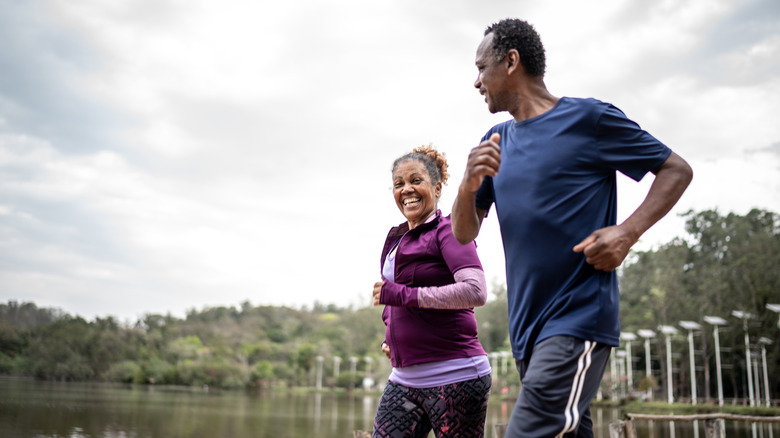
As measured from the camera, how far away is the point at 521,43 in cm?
191

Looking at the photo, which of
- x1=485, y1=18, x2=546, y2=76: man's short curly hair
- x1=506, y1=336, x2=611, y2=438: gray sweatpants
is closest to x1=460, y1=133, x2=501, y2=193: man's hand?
x1=485, y1=18, x2=546, y2=76: man's short curly hair

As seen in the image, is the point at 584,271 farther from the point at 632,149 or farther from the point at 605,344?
the point at 632,149

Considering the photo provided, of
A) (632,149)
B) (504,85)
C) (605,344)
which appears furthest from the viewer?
(504,85)

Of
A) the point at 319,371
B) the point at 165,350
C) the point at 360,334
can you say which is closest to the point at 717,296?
the point at 319,371

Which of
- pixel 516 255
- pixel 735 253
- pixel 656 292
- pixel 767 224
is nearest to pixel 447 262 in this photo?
pixel 516 255

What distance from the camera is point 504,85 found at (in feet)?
6.29

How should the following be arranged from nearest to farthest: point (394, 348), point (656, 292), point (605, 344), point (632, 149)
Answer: point (605, 344), point (632, 149), point (394, 348), point (656, 292)

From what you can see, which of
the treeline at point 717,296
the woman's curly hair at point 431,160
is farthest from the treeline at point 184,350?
the woman's curly hair at point 431,160

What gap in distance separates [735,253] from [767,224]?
9.05 metres

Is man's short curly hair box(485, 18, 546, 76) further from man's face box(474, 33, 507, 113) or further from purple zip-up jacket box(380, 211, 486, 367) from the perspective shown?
purple zip-up jacket box(380, 211, 486, 367)

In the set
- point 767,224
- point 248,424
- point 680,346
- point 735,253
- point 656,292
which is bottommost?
point 248,424

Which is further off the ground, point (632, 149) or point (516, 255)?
point (632, 149)

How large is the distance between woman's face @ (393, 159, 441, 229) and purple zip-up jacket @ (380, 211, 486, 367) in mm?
158

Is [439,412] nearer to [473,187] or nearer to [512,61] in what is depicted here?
[473,187]
